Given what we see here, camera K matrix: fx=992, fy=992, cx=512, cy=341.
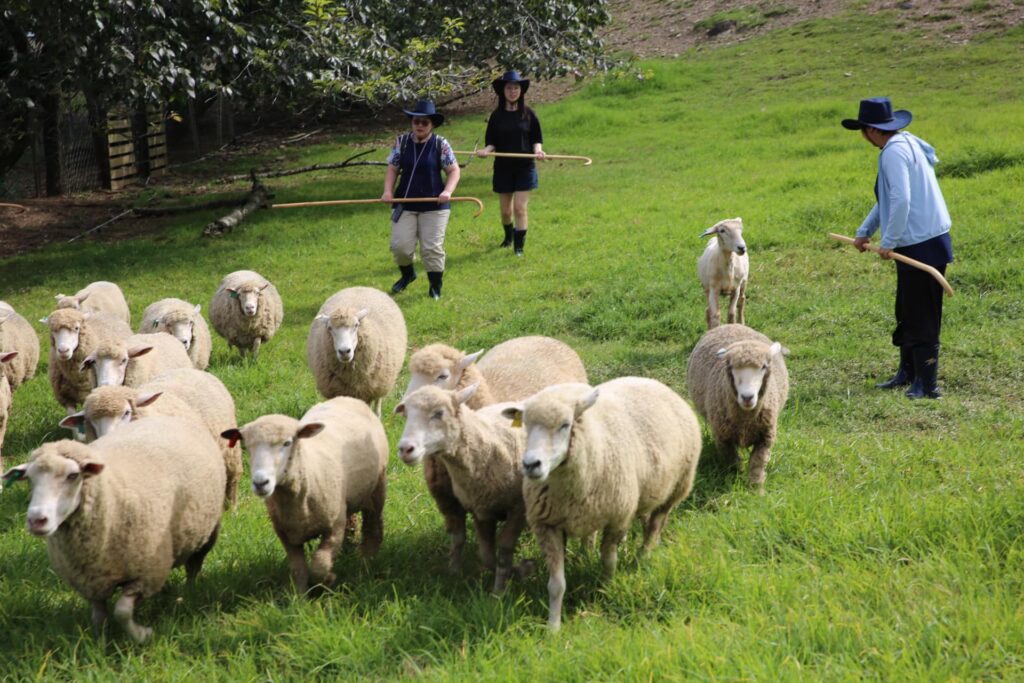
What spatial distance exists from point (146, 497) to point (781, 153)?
13.8 metres

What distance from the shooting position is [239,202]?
17.0 meters

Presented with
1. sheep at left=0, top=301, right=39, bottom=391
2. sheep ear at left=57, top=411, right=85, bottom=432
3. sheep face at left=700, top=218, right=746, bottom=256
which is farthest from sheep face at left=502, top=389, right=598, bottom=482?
sheep at left=0, top=301, right=39, bottom=391

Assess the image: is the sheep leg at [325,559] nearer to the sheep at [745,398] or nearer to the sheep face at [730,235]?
the sheep at [745,398]

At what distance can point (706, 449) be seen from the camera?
21.3 ft

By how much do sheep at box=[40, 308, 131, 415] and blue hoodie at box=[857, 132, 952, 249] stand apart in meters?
5.79

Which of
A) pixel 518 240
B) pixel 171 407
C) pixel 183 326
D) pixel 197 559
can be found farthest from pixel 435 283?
pixel 197 559

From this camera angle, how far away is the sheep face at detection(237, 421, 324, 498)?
4.47 meters

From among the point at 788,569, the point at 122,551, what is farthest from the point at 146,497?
the point at 788,569

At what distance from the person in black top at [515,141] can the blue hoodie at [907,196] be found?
5.47 meters

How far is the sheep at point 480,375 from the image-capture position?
17.0ft

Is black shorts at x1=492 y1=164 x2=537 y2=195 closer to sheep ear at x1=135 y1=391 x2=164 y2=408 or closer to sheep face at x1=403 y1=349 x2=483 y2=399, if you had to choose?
sheep face at x1=403 y1=349 x2=483 y2=399

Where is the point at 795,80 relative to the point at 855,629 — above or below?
above

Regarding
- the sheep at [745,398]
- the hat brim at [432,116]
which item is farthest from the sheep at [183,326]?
the sheep at [745,398]

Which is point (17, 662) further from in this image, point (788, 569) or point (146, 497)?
point (788, 569)
